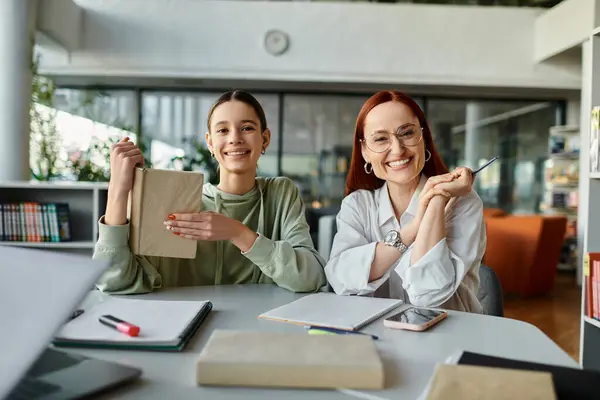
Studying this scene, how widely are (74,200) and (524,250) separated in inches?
161

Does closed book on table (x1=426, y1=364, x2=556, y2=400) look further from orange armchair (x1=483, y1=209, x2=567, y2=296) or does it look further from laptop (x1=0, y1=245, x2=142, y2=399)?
orange armchair (x1=483, y1=209, x2=567, y2=296)

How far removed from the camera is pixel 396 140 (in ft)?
4.57

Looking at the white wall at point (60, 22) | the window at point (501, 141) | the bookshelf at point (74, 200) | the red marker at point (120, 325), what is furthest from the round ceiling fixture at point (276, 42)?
the red marker at point (120, 325)

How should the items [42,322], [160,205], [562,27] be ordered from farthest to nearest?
[562,27], [160,205], [42,322]

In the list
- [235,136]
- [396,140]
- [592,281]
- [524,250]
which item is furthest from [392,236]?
[524,250]

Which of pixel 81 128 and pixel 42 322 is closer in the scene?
pixel 42 322

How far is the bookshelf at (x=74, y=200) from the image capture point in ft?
11.7

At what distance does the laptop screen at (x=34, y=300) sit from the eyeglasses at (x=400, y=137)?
3.20 ft

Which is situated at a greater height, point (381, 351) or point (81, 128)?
point (81, 128)

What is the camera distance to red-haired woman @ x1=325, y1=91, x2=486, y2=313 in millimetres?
1283

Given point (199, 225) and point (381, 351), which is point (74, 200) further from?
point (381, 351)

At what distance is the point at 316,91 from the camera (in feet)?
23.9

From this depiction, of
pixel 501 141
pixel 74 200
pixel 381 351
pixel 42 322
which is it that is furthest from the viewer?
pixel 501 141

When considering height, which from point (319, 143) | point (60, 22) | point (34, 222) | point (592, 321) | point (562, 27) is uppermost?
point (562, 27)
